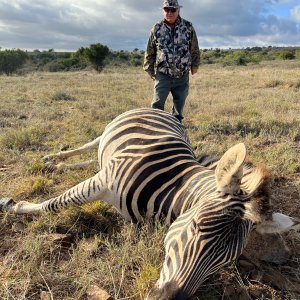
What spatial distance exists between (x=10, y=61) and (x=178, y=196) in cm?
3761

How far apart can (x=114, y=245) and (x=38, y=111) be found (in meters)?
7.13

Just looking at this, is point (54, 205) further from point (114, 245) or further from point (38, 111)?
point (38, 111)

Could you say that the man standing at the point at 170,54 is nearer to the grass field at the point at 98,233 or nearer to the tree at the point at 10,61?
the grass field at the point at 98,233

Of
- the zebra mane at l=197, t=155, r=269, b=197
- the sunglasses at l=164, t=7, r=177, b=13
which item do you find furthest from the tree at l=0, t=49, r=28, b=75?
the zebra mane at l=197, t=155, r=269, b=197

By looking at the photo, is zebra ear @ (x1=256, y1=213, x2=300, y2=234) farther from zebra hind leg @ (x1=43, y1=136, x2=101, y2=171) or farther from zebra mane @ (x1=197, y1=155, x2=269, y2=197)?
zebra hind leg @ (x1=43, y1=136, x2=101, y2=171)

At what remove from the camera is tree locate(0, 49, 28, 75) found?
A: 35.8 metres

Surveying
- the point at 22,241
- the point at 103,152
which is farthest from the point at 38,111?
the point at 22,241

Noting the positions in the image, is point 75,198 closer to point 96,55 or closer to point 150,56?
point 150,56

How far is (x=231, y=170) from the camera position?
85.6 inches

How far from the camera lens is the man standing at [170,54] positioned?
6141 mm

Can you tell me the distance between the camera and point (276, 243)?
3119 millimetres

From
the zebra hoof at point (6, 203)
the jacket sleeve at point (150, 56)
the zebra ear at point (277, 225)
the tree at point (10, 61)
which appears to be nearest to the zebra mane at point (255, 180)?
the zebra ear at point (277, 225)

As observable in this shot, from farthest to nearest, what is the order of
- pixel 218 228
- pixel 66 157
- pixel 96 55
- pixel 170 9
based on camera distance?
pixel 96 55 < pixel 170 9 < pixel 66 157 < pixel 218 228

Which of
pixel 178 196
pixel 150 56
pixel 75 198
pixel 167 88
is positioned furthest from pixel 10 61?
pixel 178 196
